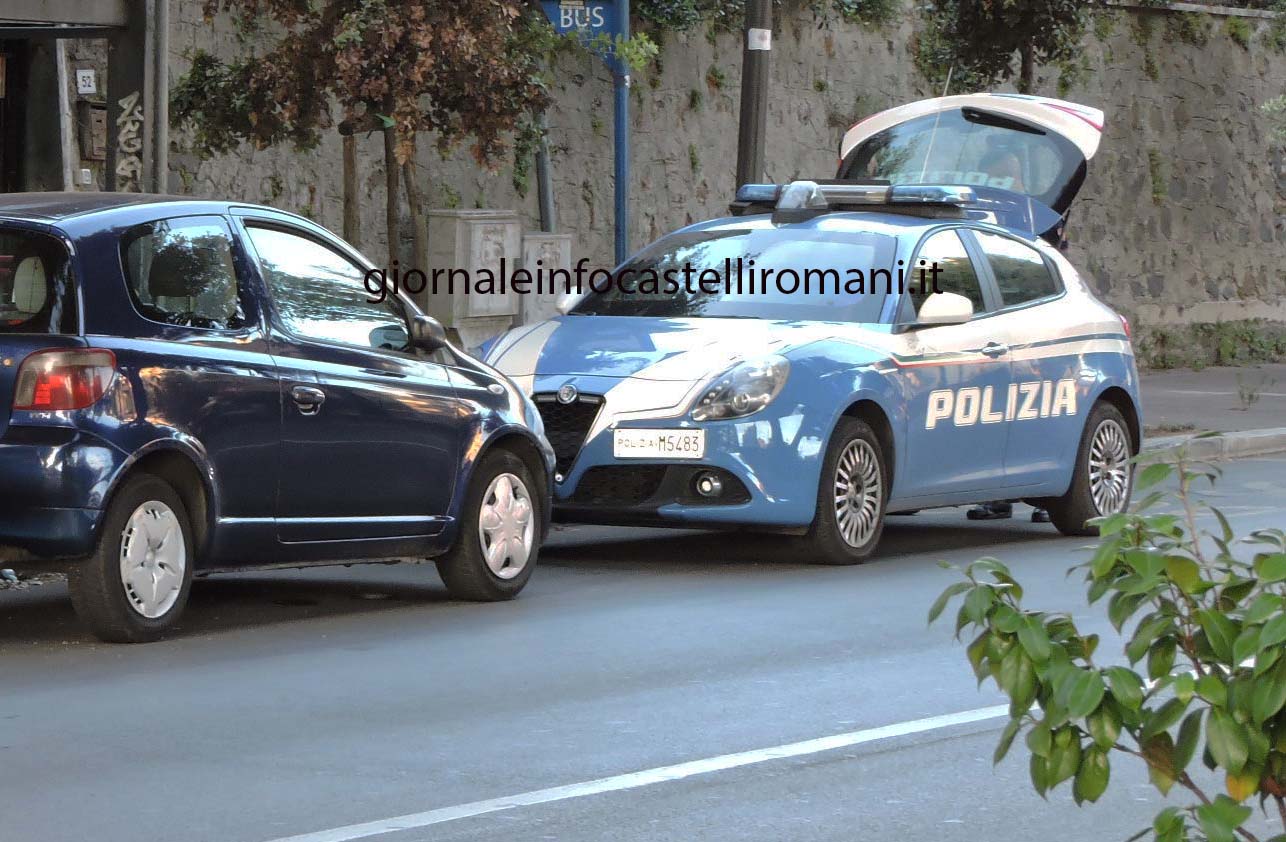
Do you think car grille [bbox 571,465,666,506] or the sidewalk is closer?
car grille [bbox 571,465,666,506]

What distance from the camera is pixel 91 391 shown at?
308 inches

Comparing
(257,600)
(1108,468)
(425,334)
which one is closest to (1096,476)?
(1108,468)

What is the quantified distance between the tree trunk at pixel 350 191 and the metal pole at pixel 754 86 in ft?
9.71

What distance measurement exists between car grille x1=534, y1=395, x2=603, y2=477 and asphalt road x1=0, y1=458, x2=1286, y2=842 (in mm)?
555

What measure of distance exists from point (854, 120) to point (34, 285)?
16.0m

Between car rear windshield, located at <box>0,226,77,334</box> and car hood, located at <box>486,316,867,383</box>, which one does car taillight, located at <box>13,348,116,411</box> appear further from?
car hood, located at <box>486,316,867,383</box>

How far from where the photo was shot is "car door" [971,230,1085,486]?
11.9m

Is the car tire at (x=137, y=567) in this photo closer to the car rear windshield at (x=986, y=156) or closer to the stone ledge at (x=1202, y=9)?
the car rear windshield at (x=986, y=156)

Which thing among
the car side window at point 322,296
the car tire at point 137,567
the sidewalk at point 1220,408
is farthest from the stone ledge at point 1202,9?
the car tire at point 137,567

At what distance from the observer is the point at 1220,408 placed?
21016 mm

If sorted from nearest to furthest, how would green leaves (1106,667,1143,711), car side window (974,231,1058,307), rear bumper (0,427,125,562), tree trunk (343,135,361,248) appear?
green leaves (1106,667,1143,711) → rear bumper (0,427,125,562) → car side window (974,231,1058,307) → tree trunk (343,135,361,248)

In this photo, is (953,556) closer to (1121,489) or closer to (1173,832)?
(1121,489)

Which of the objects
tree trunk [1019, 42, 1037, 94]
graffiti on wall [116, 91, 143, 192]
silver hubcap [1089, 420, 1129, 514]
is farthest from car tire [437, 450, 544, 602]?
tree trunk [1019, 42, 1037, 94]

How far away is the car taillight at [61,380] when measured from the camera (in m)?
7.77
